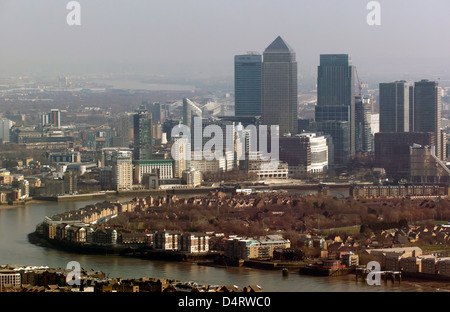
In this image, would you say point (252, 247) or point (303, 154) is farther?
point (303, 154)

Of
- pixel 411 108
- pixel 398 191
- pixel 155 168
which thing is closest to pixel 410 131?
pixel 411 108

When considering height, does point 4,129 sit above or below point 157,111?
below

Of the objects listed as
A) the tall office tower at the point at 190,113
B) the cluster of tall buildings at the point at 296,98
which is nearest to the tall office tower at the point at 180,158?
the tall office tower at the point at 190,113

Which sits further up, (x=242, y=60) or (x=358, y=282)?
(x=242, y=60)

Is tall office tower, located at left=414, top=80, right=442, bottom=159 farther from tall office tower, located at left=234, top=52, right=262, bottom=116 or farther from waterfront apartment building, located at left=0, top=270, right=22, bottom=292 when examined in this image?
waterfront apartment building, located at left=0, top=270, right=22, bottom=292

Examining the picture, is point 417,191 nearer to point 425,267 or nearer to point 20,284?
point 425,267

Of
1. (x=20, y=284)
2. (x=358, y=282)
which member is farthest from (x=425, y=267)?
(x=20, y=284)

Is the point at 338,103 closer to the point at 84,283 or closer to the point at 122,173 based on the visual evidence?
the point at 122,173

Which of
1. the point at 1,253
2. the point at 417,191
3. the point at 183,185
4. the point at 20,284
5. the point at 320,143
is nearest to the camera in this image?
the point at 20,284
